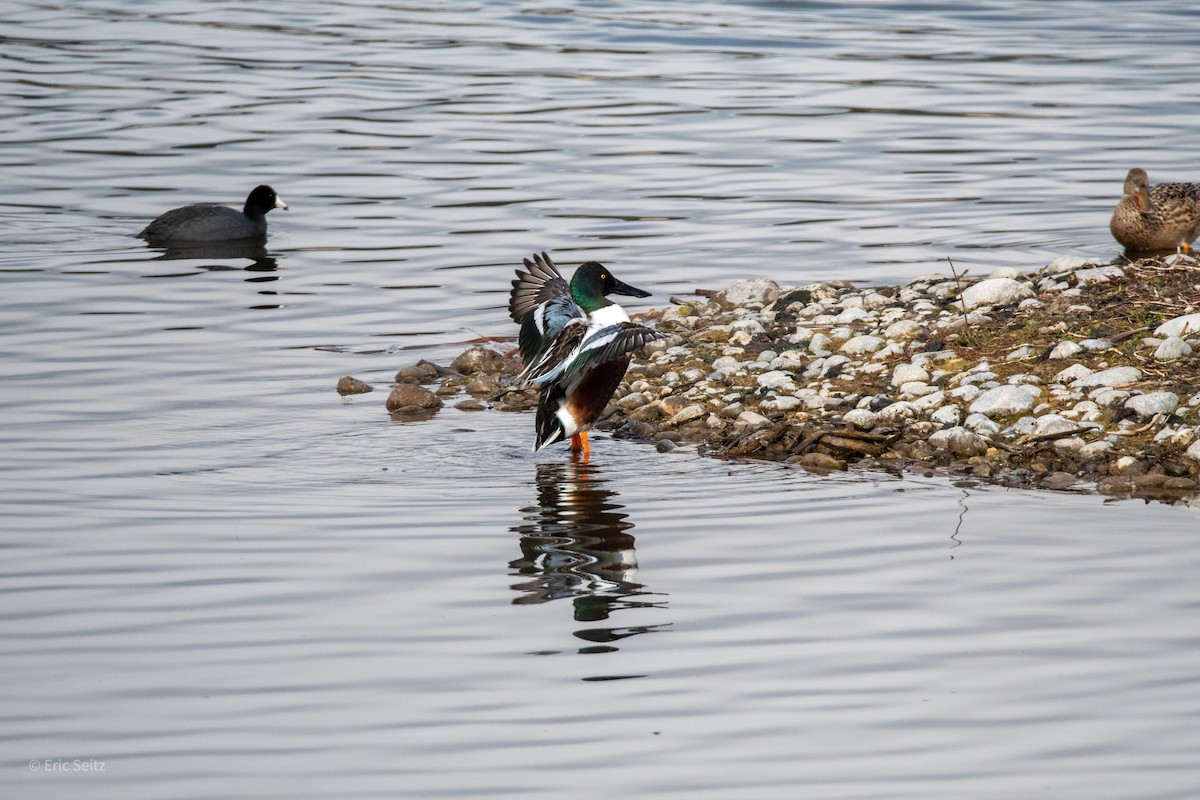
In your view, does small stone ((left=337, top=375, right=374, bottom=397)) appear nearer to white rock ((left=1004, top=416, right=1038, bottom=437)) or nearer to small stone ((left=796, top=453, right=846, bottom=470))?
small stone ((left=796, top=453, right=846, bottom=470))

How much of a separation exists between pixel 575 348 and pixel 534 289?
1124 mm

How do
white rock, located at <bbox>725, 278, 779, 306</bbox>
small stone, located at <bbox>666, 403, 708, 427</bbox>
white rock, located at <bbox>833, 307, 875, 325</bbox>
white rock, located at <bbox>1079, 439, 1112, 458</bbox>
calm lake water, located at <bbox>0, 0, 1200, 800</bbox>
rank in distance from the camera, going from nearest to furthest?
calm lake water, located at <bbox>0, 0, 1200, 800</bbox> → white rock, located at <bbox>1079, 439, 1112, 458</bbox> → small stone, located at <bbox>666, 403, 708, 427</bbox> → white rock, located at <bbox>833, 307, 875, 325</bbox> → white rock, located at <bbox>725, 278, 779, 306</bbox>

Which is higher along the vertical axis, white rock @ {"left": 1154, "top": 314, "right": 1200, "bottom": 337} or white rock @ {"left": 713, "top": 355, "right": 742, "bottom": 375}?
white rock @ {"left": 1154, "top": 314, "right": 1200, "bottom": 337}

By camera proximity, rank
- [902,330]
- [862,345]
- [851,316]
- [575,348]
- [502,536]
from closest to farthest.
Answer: [502,536], [575,348], [862,345], [902,330], [851,316]

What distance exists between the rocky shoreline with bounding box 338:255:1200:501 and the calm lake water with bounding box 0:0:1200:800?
1.14ft

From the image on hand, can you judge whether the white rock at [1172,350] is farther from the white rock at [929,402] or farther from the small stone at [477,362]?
the small stone at [477,362]

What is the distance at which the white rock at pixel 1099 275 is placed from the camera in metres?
9.93

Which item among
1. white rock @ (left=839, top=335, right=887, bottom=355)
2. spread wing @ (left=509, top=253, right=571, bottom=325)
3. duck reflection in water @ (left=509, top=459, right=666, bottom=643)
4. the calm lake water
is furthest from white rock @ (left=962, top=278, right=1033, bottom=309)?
duck reflection in water @ (left=509, top=459, right=666, bottom=643)

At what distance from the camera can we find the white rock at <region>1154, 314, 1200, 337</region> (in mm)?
8719

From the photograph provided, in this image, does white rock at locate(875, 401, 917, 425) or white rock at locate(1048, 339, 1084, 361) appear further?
white rock at locate(1048, 339, 1084, 361)

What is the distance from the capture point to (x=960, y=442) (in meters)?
8.19

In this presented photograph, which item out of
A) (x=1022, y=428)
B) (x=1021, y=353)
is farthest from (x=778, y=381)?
(x=1022, y=428)

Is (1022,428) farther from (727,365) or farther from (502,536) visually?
(502,536)

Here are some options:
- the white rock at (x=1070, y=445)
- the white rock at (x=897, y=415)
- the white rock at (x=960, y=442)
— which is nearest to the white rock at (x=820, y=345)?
the white rock at (x=897, y=415)
